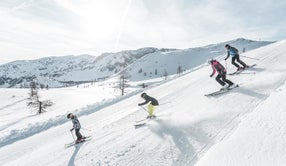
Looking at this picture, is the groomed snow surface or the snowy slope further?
the groomed snow surface

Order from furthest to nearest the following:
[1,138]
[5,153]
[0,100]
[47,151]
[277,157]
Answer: [0,100], [1,138], [5,153], [47,151], [277,157]

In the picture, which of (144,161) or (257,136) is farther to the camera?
(144,161)

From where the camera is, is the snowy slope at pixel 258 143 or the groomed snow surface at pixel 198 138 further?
the groomed snow surface at pixel 198 138

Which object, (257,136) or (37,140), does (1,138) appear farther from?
(257,136)

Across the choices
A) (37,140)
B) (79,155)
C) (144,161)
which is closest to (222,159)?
(144,161)

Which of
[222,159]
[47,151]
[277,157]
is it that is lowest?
[47,151]

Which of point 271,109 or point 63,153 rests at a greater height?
point 271,109

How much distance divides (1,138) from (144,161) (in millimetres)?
16966

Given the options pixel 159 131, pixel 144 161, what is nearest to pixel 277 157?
pixel 144 161

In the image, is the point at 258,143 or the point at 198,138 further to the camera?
the point at 198,138

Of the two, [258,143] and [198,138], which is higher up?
[258,143]

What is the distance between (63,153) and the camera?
1379 cm

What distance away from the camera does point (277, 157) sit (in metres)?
6.63

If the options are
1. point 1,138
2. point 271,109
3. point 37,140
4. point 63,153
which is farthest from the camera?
point 1,138
